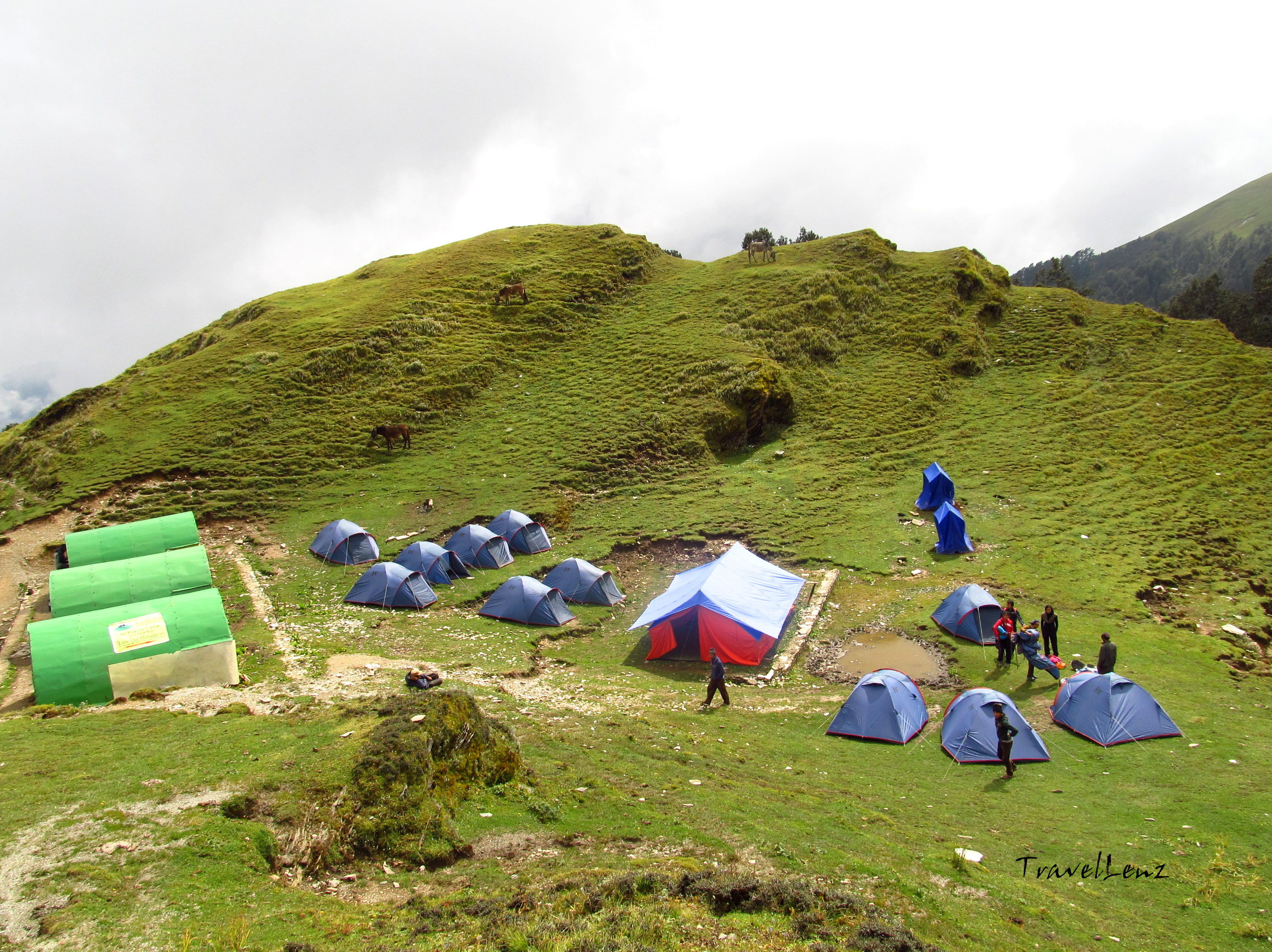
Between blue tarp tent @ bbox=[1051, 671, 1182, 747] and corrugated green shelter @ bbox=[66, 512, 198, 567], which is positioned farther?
corrugated green shelter @ bbox=[66, 512, 198, 567]

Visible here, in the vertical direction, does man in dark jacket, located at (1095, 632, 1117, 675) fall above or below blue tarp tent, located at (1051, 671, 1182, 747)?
above

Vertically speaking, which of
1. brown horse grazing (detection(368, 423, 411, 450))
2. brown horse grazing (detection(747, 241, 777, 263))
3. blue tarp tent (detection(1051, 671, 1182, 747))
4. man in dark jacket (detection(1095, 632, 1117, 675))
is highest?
brown horse grazing (detection(747, 241, 777, 263))

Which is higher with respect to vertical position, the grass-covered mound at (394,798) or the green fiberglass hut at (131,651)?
the green fiberglass hut at (131,651)

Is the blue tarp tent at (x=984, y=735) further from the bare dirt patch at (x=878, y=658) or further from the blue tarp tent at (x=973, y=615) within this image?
the blue tarp tent at (x=973, y=615)

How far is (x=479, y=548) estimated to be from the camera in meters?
29.0

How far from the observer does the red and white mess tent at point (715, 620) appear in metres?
21.5

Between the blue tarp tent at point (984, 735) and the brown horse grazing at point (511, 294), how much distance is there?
48.7 m

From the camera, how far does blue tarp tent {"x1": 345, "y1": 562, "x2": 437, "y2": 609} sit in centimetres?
2533

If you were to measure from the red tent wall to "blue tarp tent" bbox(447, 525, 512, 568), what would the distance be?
10065 mm

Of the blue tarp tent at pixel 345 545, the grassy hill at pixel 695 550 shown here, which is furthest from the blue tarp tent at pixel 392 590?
the blue tarp tent at pixel 345 545

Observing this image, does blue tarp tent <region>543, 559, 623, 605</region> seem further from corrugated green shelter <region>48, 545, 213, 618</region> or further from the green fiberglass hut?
corrugated green shelter <region>48, 545, 213, 618</region>

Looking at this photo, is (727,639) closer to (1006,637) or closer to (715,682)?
(715,682)

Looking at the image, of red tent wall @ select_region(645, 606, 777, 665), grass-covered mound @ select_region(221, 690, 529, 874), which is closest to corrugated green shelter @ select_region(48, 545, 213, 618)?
grass-covered mound @ select_region(221, 690, 529, 874)

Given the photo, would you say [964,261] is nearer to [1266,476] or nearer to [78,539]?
[1266,476]
